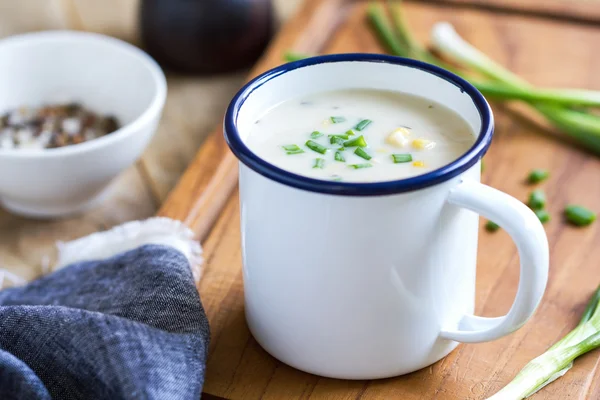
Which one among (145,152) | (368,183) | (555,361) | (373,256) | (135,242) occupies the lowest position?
(145,152)

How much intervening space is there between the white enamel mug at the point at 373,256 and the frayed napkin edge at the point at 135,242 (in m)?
0.21

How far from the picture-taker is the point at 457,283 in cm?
118

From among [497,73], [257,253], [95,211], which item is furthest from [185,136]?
[257,253]

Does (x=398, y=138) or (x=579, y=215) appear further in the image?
(x=579, y=215)

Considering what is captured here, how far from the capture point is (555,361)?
1.22 m

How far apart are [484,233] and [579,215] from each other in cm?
18

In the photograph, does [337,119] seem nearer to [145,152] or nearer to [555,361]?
[555,361]

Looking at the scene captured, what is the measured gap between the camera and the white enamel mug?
3.45ft

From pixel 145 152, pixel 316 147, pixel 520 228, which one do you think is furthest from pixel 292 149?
pixel 145 152

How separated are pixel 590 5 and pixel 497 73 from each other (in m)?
0.46

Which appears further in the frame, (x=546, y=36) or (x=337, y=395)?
(x=546, y=36)

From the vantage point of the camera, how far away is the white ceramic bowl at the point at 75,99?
1.63 metres

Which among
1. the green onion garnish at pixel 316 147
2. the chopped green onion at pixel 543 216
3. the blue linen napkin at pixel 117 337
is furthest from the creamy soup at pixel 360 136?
the chopped green onion at pixel 543 216

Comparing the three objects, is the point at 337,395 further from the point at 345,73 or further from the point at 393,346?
the point at 345,73
